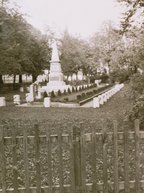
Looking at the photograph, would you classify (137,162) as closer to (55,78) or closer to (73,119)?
(73,119)

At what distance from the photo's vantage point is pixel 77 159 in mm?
6496

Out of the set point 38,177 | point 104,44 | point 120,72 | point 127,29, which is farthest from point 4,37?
point 104,44

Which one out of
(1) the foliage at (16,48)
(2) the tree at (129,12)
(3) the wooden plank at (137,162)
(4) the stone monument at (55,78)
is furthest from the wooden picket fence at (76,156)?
(4) the stone monument at (55,78)

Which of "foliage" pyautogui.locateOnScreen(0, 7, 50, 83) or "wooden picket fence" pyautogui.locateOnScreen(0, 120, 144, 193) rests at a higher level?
"foliage" pyautogui.locateOnScreen(0, 7, 50, 83)

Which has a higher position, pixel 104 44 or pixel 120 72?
pixel 104 44

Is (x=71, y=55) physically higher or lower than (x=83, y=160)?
higher

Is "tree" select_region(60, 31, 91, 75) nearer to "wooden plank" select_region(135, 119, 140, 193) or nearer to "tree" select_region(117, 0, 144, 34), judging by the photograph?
"tree" select_region(117, 0, 144, 34)

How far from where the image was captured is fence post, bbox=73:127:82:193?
6.34 m

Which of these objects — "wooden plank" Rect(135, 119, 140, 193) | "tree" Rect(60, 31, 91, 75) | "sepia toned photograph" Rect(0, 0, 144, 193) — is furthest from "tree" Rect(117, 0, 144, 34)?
"tree" Rect(60, 31, 91, 75)

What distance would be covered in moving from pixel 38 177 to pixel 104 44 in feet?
233

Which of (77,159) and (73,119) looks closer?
(77,159)

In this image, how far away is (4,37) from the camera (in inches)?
1555

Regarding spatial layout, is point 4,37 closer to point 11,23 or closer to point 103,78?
point 11,23

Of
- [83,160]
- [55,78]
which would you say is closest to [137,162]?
[83,160]
